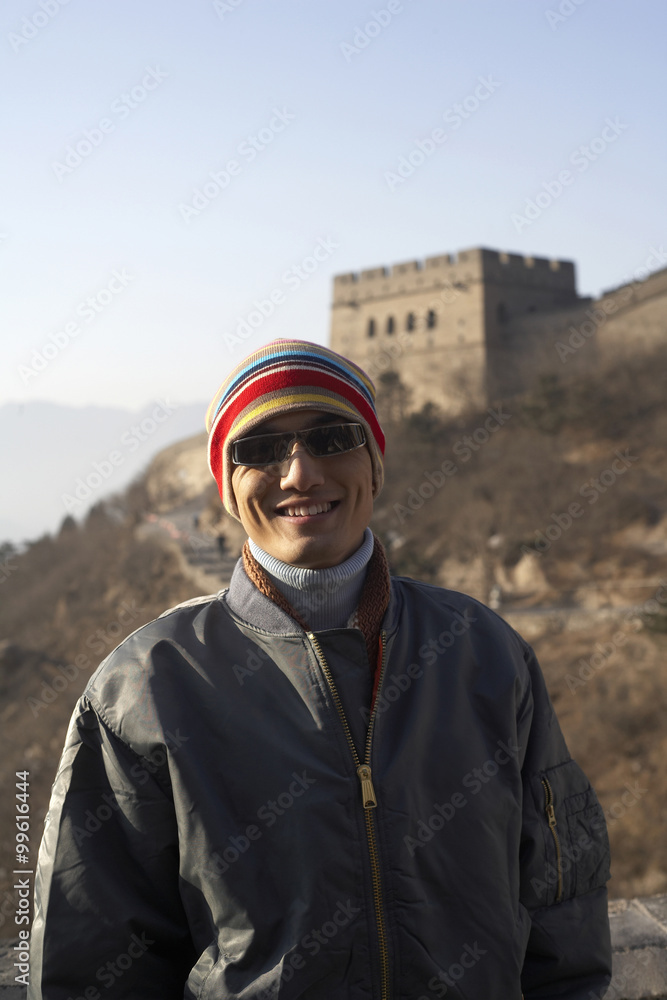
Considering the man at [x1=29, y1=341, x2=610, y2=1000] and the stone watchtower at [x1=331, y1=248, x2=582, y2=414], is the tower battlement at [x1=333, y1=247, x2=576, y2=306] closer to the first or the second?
the stone watchtower at [x1=331, y1=248, x2=582, y2=414]

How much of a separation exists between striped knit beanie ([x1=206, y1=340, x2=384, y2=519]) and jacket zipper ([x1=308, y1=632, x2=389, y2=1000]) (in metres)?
0.52

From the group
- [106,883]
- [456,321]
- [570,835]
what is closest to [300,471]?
[106,883]

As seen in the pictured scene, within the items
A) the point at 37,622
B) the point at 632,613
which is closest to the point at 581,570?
the point at 632,613

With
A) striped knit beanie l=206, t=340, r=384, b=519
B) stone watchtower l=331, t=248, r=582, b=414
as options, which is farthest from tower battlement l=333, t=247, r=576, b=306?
striped knit beanie l=206, t=340, r=384, b=519

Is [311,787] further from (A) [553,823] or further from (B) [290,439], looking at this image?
(B) [290,439]

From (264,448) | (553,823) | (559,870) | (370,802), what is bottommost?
(559,870)

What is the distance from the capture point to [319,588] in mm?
1932

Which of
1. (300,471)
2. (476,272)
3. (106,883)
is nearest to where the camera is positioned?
(106,883)

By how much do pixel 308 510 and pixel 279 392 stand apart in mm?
287

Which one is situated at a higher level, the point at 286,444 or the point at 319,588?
the point at 286,444

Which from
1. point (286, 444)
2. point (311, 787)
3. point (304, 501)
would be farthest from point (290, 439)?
point (311, 787)

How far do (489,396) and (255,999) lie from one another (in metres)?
29.7

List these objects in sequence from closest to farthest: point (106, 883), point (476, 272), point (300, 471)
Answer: point (106, 883) < point (300, 471) < point (476, 272)

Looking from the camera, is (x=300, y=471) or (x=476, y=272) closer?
(x=300, y=471)
